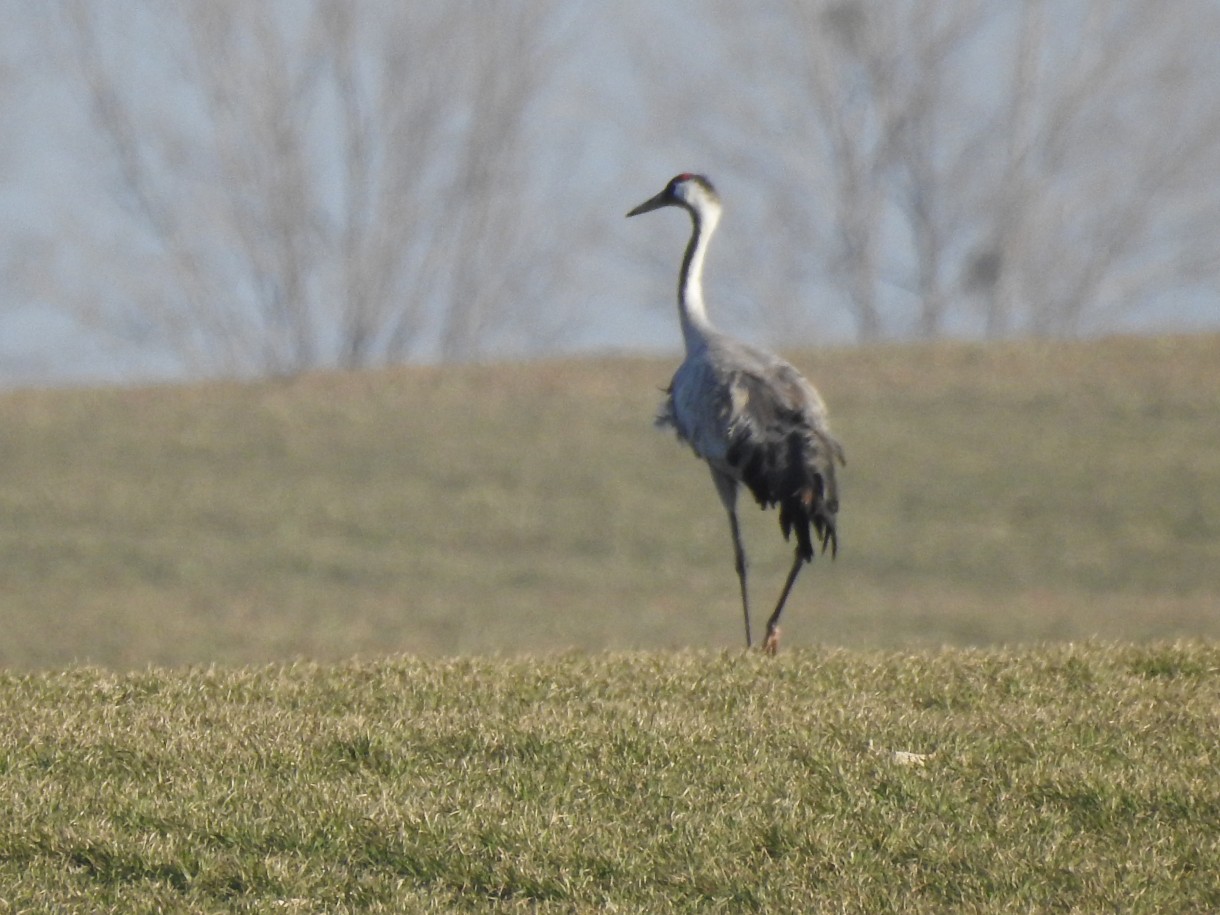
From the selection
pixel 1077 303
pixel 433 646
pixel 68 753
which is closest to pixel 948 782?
pixel 68 753

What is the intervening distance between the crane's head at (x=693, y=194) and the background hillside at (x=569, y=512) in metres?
8.55

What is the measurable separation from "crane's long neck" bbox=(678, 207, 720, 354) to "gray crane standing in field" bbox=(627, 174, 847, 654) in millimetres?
58

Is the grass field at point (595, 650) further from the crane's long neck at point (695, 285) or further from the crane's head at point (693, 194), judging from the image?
the crane's head at point (693, 194)

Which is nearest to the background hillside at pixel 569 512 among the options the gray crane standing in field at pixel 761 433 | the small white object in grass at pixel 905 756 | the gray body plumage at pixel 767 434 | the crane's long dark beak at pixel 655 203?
the crane's long dark beak at pixel 655 203

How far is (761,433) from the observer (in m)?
10.0

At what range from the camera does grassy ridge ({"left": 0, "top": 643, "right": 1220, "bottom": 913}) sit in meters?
5.74

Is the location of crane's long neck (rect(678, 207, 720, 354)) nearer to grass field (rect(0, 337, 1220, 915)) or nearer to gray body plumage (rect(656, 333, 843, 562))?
gray body plumage (rect(656, 333, 843, 562))

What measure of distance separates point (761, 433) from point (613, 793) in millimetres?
3883

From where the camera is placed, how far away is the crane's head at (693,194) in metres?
11.9

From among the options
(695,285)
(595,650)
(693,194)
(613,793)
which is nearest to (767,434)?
(695,285)

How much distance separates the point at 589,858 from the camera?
5.88 meters

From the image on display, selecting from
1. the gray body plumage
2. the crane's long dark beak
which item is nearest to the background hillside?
the crane's long dark beak

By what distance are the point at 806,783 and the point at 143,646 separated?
1526 centimetres

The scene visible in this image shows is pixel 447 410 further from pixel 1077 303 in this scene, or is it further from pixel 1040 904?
pixel 1040 904
